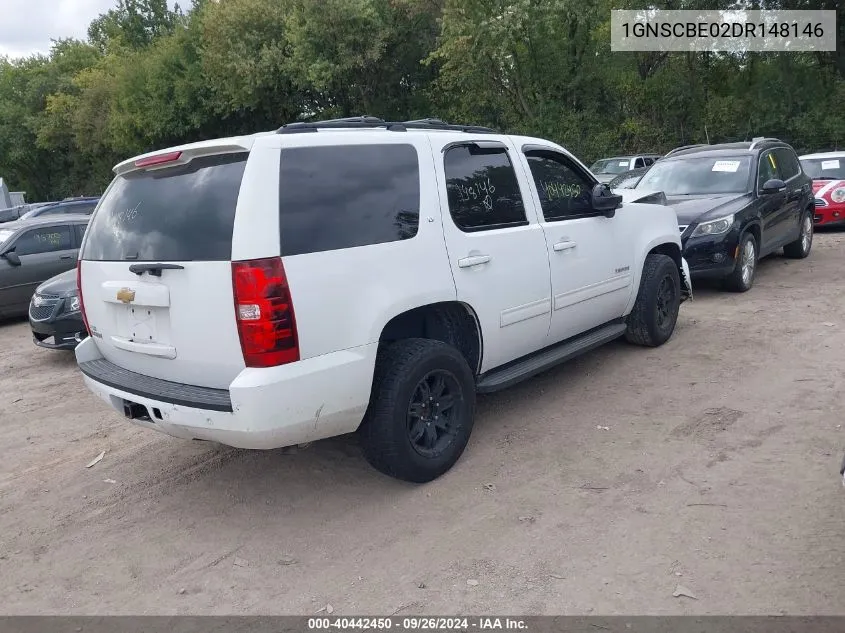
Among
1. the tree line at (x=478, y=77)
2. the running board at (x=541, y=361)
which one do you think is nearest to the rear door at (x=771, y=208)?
the running board at (x=541, y=361)

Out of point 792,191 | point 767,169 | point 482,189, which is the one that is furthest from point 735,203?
point 482,189

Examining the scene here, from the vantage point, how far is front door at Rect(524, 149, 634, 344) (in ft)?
16.5

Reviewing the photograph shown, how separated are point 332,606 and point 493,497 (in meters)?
1.19

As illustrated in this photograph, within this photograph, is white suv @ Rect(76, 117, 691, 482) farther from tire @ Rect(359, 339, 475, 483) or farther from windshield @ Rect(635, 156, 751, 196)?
windshield @ Rect(635, 156, 751, 196)

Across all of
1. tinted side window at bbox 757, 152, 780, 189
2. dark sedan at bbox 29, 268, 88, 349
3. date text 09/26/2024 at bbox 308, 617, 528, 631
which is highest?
tinted side window at bbox 757, 152, 780, 189

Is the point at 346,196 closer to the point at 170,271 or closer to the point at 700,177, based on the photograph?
the point at 170,271

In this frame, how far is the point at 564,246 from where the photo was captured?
5043 millimetres

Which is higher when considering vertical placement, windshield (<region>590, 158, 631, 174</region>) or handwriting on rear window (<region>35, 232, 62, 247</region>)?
windshield (<region>590, 158, 631, 174</region>)

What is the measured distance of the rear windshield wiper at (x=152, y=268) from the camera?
139 inches

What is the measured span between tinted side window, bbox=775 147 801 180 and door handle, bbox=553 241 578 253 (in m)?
6.29

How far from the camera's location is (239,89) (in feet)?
99.2

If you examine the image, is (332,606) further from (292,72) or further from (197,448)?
(292,72)

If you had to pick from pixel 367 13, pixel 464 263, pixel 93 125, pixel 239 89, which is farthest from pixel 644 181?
pixel 93 125

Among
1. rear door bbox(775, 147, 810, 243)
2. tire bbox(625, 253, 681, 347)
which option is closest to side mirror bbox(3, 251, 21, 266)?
tire bbox(625, 253, 681, 347)
